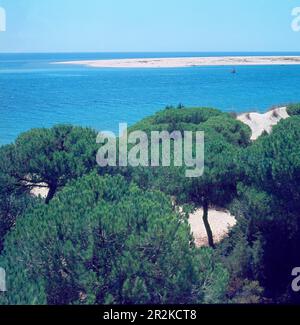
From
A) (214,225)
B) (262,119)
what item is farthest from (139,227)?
(262,119)

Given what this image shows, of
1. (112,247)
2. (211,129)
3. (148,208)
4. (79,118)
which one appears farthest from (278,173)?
(79,118)

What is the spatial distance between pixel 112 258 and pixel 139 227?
0.74 metres

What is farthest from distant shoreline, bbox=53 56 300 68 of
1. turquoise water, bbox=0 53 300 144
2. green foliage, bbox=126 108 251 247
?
green foliage, bbox=126 108 251 247

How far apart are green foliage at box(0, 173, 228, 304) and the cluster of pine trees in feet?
0.06

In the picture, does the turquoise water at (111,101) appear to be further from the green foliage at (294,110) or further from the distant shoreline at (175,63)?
the distant shoreline at (175,63)

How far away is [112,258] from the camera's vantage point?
7.46m

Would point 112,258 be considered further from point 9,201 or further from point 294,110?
point 294,110

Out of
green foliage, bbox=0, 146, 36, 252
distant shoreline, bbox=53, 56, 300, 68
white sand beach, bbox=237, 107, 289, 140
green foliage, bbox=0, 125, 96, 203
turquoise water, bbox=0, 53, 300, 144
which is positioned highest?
distant shoreline, bbox=53, 56, 300, 68

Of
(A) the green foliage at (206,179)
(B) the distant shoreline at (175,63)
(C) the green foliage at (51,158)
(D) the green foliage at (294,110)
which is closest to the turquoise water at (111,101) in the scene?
(C) the green foliage at (51,158)

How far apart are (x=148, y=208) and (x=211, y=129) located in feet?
34.5

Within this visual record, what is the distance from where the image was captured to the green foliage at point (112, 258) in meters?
7.20

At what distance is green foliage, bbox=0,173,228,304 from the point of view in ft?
23.6

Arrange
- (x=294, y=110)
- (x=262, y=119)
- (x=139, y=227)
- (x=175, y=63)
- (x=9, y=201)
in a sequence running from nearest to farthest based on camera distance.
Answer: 1. (x=139, y=227)
2. (x=9, y=201)
3. (x=294, y=110)
4. (x=262, y=119)
5. (x=175, y=63)

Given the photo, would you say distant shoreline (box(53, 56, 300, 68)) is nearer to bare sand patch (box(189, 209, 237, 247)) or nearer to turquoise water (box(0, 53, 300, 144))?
turquoise water (box(0, 53, 300, 144))
